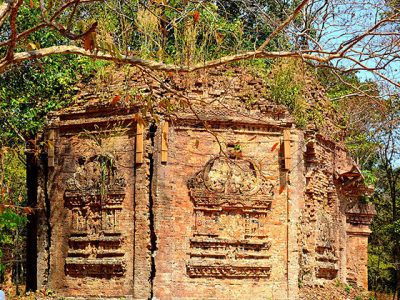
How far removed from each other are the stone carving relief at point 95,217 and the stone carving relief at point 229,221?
52.8 inches

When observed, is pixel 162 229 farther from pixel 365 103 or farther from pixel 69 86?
pixel 365 103

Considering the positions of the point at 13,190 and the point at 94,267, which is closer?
the point at 94,267

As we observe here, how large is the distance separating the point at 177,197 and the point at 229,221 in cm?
103

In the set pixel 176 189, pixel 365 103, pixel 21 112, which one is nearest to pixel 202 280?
pixel 176 189

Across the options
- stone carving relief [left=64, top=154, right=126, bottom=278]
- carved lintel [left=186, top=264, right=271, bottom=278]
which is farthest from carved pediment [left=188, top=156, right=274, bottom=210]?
stone carving relief [left=64, top=154, right=126, bottom=278]

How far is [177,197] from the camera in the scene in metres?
13.0

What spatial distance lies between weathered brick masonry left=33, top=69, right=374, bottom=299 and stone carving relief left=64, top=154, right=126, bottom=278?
A: 20mm

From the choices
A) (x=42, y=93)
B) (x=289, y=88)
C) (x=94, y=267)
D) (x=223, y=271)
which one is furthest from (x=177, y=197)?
(x=42, y=93)

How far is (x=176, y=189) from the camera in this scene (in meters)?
13.1

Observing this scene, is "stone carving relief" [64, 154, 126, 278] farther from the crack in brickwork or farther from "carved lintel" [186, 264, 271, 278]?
"carved lintel" [186, 264, 271, 278]

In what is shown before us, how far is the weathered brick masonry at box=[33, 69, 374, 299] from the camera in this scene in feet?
42.1

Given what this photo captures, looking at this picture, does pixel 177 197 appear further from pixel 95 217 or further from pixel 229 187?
pixel 95 217

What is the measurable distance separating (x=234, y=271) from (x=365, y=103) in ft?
30.7

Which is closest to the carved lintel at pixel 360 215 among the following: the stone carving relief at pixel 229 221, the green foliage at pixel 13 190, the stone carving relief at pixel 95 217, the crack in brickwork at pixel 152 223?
the stone carving relief at pixel 229 221
